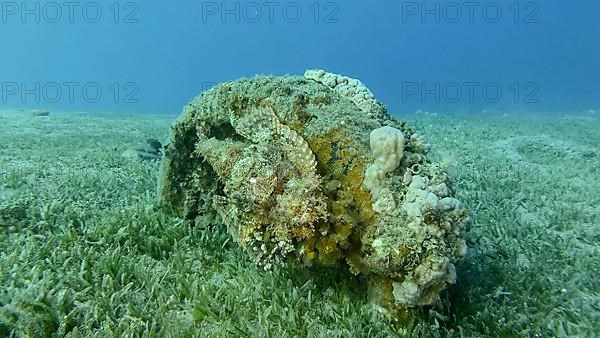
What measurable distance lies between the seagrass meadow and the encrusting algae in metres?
0.39

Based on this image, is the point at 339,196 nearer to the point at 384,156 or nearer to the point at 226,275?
the point at 384,156

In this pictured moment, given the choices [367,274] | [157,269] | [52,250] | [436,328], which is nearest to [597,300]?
[436,328]

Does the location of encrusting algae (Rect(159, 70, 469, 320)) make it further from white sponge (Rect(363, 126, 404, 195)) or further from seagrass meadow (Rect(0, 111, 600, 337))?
seagrass meadow (Rect(0, 111, 600, 337))

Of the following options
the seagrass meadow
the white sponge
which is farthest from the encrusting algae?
the seagrass meadow

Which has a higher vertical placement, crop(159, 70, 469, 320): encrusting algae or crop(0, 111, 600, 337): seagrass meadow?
crop(159, 70, 469, 320): encrusting algae

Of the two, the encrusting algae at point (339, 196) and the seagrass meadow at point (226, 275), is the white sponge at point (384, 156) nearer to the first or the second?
the encrusting algae at point (339, 196)

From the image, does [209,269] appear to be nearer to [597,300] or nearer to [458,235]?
[458,235]

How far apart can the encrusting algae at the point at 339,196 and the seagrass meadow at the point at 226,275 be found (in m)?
0.39

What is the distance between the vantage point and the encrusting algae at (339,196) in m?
3.16

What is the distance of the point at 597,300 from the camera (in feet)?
13.4

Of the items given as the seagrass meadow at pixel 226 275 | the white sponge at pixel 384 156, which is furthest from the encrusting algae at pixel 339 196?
the seagrass meadow at pixel 226 275

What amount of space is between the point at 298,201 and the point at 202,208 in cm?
228

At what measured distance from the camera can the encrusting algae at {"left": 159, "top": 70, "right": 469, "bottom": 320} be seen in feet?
10.4

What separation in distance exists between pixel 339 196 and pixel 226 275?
57.6 inches
